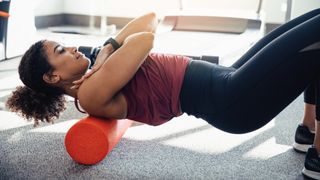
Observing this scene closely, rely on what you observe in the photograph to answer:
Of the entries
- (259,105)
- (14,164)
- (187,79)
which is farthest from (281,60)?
(14,164)

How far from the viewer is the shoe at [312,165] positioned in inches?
63.7

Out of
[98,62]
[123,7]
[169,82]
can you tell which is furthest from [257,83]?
[123,7]

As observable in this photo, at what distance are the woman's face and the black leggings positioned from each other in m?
0.45

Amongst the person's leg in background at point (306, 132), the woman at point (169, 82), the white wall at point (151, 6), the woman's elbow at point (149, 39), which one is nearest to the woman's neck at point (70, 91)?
the woman at point (169, 82)

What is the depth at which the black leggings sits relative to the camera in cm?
129

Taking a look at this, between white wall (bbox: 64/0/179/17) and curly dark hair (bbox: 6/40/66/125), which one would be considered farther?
white wall (bbox: 64/0/179/17)

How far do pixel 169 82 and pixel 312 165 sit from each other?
2.56 feet

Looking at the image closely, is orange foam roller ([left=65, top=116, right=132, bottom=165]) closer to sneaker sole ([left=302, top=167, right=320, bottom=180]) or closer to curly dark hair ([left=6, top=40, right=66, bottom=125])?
curly dark hair ([left=6, top=40, right=66, bottom=125])

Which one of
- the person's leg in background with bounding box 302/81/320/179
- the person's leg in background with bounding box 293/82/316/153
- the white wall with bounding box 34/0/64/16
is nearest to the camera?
the person's leg in background with bounding box 302/81/320/179

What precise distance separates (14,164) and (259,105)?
1248mm

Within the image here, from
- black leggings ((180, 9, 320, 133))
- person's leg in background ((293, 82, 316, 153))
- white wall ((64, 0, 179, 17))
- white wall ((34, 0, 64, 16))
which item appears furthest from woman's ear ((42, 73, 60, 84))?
white wall ((34, 0, 64, 16))

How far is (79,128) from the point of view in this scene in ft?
5.40

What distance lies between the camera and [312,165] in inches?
64.2

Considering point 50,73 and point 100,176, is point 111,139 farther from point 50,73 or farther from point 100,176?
point 50,73
